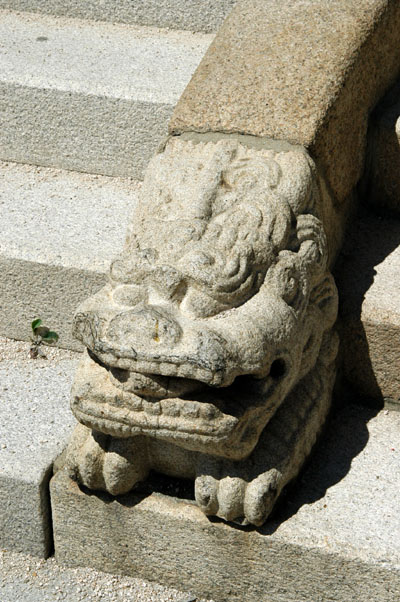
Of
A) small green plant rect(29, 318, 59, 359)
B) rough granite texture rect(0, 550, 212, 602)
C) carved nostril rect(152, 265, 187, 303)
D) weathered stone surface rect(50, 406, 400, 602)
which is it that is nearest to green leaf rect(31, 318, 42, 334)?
small green plant rect(29, 318, 59, 359)

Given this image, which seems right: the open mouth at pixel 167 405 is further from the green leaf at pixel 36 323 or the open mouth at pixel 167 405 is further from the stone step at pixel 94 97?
the stone step at pixel 94 97

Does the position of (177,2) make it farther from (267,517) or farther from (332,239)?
(267,517)

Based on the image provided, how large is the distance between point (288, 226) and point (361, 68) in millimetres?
734

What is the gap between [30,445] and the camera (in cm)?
284

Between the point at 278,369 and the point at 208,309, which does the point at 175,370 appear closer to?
the point at 208,309

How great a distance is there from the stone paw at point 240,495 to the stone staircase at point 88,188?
0.14 m

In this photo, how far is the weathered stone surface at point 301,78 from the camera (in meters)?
2.66

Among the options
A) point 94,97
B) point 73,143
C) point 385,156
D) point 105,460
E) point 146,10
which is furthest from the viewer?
point 146,10

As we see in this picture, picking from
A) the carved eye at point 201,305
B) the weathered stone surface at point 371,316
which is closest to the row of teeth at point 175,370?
the carved eye at point 201,305

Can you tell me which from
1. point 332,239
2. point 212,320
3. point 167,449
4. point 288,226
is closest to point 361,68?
point 332,239

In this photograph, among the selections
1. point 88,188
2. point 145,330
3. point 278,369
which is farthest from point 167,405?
point 88,188

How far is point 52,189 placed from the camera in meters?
3.56

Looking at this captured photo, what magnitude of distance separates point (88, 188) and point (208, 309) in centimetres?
140

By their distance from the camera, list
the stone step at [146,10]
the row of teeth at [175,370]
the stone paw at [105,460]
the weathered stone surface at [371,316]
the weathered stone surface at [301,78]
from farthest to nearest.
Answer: the stone step at [146,10]
the weathered stone surface at [371,316]
the weathered stone surface at [301,78]
the stone paw at [105,460]
the row of teeth at [175,370]
